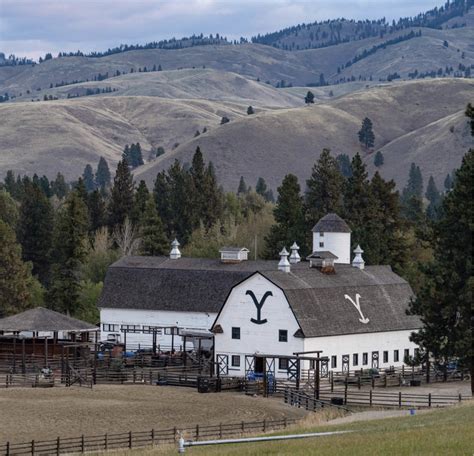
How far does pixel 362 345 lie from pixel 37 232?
47.3m

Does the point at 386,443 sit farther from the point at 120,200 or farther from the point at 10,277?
the point at 120,200

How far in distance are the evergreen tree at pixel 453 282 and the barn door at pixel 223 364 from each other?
1923cm

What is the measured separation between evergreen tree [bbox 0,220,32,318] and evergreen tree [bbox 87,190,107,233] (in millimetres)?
32535

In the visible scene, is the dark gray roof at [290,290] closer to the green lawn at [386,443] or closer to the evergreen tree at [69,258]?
the evergreen tree at [69,258]

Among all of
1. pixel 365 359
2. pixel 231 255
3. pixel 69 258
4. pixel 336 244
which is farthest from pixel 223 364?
pixel 69 258

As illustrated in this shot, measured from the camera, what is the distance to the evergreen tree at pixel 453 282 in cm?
6375

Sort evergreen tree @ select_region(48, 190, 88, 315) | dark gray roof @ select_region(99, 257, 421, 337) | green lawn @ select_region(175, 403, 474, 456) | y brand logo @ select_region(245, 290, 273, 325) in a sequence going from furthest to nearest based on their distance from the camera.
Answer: evergreen tree @ select_region(48, 190, 88, 315) < dark gray roof @ select_region(99, 257, 421, 337) < y brand logo @ select_region(245, 290, 273, 325) < green lawn @ select_region(175, 403, 474, 456)

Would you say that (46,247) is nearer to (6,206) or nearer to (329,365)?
(6,206)

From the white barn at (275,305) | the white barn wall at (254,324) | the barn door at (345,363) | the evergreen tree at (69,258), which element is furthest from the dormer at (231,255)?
the evergreen tree at (69,258)

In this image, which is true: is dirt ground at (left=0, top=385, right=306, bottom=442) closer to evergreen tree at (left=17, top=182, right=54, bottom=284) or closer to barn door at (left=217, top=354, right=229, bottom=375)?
barn door at (left=217, top=354, right=229, bottom=375)

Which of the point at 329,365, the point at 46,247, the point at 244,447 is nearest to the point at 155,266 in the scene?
the point at 329,365

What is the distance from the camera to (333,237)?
316ft

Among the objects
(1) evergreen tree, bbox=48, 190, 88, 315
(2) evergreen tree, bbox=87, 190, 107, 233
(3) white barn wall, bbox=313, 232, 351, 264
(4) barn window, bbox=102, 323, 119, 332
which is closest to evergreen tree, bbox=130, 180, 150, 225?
(2) evergreen tree, bbox=87, 190, 107, 233

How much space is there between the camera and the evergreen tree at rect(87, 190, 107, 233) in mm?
136375
